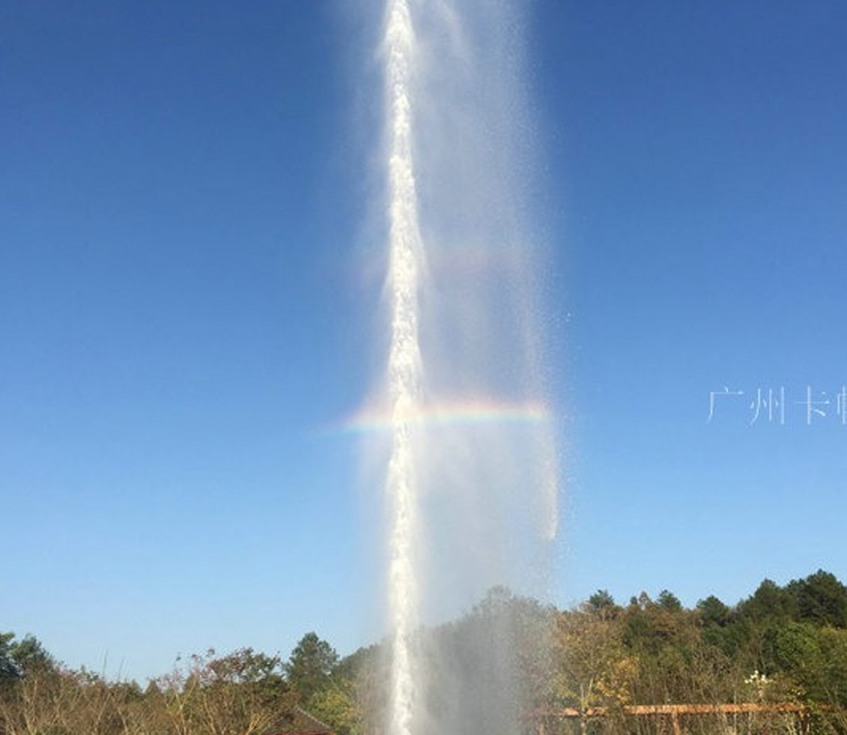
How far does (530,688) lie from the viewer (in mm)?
24438

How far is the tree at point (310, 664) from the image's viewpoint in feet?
294

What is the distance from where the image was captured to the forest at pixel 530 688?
1969cm

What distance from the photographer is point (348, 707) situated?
185ft

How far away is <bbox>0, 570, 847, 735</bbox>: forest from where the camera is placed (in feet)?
64.6

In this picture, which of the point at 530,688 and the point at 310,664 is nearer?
the point at 530,688

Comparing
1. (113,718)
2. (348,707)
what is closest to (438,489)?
(113,718)

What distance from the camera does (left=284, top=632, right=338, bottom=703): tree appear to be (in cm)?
8950

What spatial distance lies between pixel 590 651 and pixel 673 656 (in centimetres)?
1887

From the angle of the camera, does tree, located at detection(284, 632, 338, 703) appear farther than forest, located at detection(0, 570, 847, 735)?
Yes

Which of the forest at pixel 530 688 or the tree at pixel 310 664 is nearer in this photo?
the forest at pixel 530 688

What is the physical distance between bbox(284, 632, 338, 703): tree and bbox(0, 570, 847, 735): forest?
26795 millimetres

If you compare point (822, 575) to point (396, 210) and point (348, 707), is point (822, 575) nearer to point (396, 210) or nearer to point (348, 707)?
point (348, 707)

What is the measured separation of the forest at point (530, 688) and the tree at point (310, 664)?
26.8 m

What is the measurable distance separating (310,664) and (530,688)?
8222cm
